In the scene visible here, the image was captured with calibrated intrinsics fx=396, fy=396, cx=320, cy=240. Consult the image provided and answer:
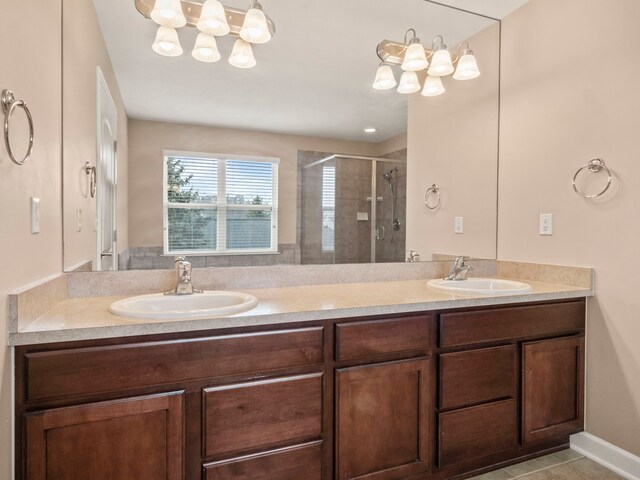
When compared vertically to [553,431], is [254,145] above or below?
above

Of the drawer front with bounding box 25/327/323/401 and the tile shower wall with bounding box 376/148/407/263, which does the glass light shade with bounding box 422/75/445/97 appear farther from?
the drawer front with bounding box 25/327/323/401

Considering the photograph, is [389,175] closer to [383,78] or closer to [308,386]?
[383,78]

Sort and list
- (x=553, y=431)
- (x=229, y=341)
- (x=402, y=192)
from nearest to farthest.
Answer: (x=229, y=341), (x=553, y=431), (x=402, y=192)

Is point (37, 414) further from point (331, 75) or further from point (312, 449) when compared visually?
point (331, 75)

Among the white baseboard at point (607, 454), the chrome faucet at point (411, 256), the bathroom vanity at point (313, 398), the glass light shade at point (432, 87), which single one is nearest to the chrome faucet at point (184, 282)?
the bathroom vanity at point (313, 398)

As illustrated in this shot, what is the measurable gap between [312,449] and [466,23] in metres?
2.50

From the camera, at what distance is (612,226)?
6.21 feet

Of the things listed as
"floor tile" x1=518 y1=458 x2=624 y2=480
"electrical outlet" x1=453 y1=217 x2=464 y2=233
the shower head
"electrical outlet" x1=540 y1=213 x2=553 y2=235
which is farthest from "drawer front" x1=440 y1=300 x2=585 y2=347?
the shower head

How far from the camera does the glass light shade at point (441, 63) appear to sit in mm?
2303

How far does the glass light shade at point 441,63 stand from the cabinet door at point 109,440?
7.05 ft

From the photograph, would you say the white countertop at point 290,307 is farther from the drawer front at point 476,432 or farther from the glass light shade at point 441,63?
the glass light shade at point 441,63

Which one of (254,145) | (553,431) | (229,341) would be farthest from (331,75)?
(553,431)

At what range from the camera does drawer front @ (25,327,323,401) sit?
1.15 metres

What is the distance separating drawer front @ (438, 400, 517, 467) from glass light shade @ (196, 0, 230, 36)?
77.3 inches
